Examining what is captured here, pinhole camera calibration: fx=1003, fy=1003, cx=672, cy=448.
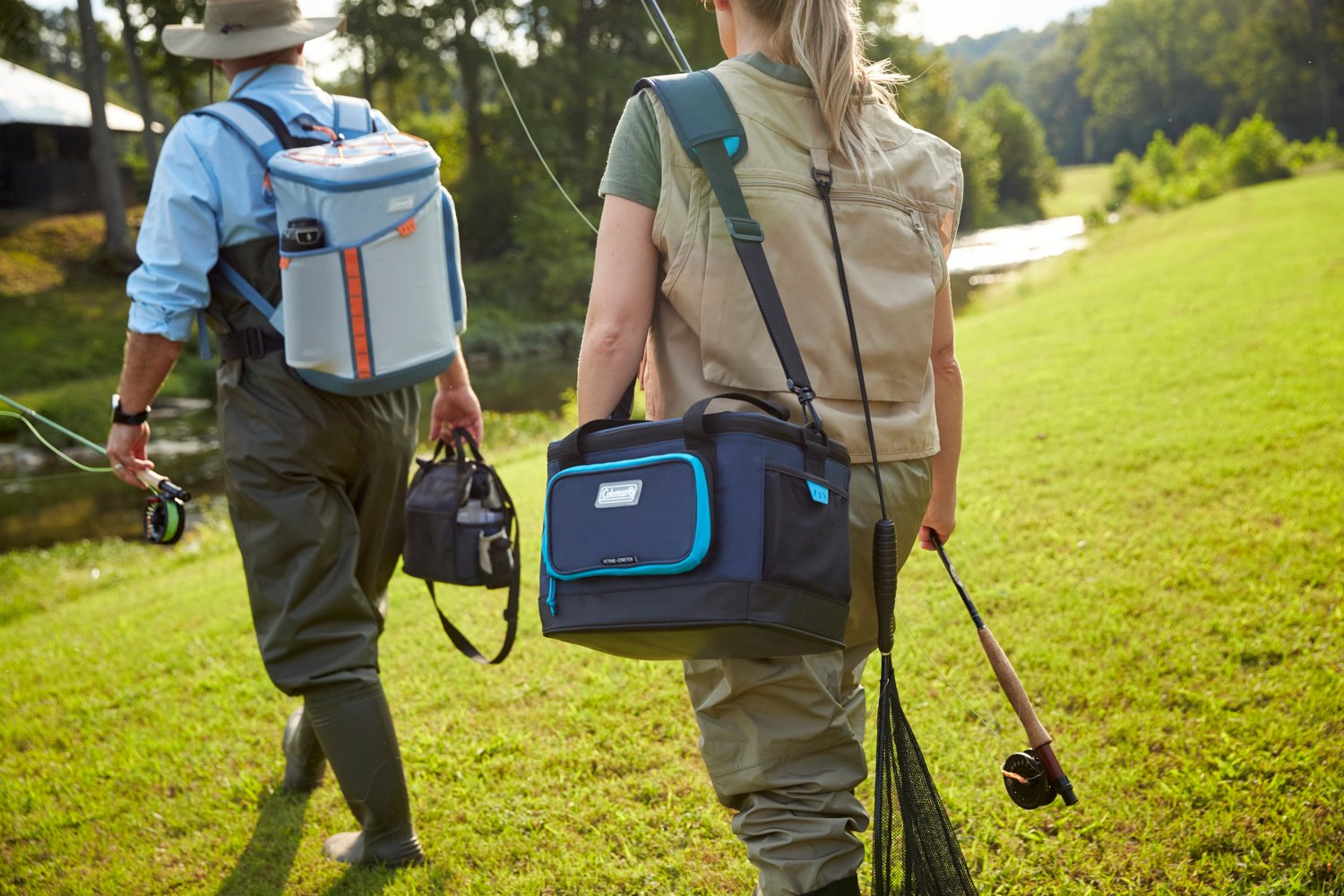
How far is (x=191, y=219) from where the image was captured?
2.58 m

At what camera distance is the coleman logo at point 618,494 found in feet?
5.28

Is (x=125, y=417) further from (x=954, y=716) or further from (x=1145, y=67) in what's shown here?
(x=1145, y=67)

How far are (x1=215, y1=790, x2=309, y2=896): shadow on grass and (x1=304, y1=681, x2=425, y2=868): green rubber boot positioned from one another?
0.69 feet

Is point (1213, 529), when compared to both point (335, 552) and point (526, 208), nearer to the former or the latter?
point (335, 552)

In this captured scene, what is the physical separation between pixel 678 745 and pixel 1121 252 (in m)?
20.4

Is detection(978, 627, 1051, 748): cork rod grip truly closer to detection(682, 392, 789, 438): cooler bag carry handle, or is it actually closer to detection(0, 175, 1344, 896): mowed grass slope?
detection(0, 175, 1344, 896): mowed grass slope

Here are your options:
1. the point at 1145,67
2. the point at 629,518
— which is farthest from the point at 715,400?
the point at 1145,67

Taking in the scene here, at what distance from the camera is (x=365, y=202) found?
2.60 meters

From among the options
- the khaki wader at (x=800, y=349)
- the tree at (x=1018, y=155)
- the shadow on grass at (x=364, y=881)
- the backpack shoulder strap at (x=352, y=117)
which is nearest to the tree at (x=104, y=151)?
the backpack shoulder strap at (x=352, y=117)

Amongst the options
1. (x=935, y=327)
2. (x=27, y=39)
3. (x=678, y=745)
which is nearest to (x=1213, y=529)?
(x=678, y=745)

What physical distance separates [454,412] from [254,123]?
1.00 meters

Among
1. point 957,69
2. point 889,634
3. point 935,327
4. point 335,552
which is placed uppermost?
point 957,69

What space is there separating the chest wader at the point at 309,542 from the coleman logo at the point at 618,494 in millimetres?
1381

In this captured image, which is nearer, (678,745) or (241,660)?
(678,745)
